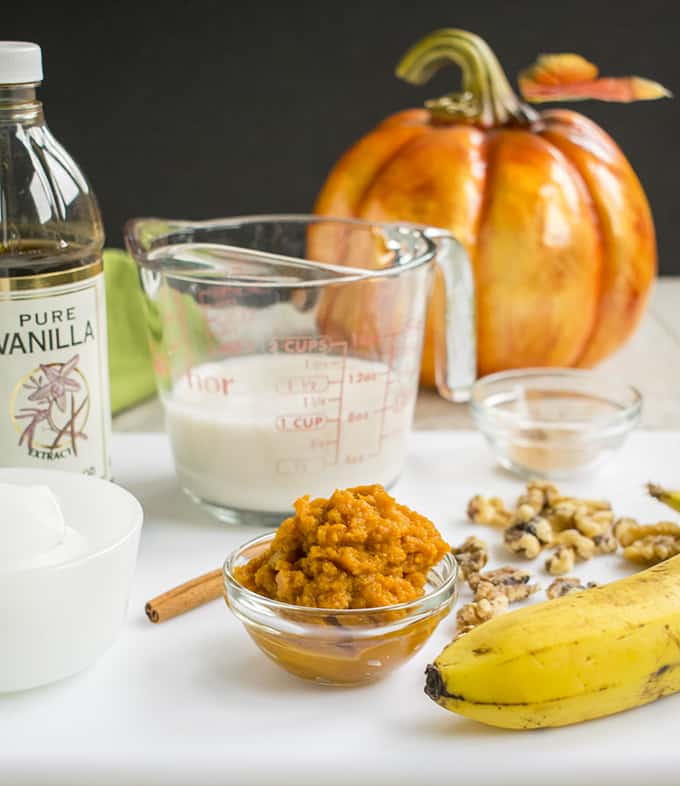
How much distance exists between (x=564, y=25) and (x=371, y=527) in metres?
1.47

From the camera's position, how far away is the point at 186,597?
3.07 ft

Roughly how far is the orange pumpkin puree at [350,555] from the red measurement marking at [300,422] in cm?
21

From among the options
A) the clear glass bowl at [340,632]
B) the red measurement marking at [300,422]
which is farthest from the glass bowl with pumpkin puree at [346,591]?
the red measurement marking at [300,422]

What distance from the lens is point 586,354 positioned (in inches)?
64.3

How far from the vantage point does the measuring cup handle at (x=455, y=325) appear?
3.87 ft

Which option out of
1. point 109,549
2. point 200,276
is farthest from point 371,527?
point 200,276

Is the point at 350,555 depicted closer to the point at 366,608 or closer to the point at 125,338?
the point at 366,608

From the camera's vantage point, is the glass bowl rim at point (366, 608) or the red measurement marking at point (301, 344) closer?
the glass bowl rim at point (366, 608)

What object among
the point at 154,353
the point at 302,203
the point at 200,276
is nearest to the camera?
the point at 200,276

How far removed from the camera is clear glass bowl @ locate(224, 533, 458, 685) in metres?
0.78

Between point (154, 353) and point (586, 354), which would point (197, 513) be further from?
point (586, 354)

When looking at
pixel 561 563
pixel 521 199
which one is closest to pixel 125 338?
pixel 521 199

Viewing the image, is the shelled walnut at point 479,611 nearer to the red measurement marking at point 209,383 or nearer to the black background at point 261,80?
the red measurement marking at point 209,383

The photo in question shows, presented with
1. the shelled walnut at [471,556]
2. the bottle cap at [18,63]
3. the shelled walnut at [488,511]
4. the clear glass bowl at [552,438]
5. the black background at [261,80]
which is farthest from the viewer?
the black background at [261,80]
